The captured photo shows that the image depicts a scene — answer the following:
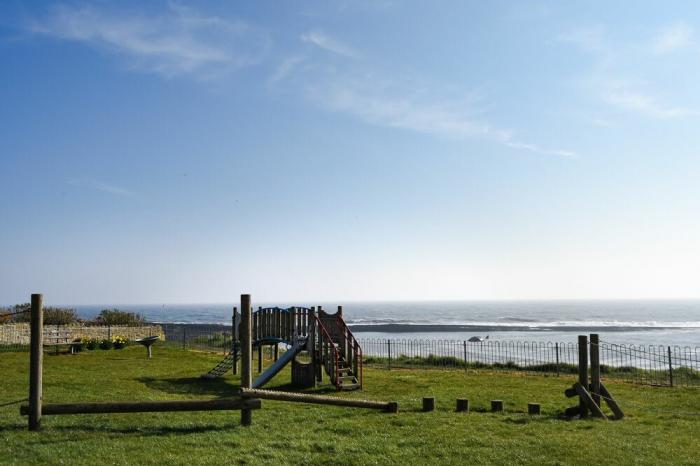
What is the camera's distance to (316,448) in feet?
31.4

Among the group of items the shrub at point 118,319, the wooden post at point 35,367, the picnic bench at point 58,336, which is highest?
the wooden post at point 35,367

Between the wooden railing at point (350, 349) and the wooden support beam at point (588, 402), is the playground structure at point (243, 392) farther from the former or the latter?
the wooden support beam at point (588, 402)

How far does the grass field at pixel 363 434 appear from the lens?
29.8ft

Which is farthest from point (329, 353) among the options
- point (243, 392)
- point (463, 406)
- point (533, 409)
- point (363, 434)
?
point (363, 434)

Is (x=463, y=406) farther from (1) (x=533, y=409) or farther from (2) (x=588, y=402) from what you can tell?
(2) (x=588, y=402)

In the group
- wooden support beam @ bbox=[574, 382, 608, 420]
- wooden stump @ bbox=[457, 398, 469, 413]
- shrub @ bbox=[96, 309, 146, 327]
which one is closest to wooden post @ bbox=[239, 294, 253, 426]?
wooden stump @ bbox=[457, 398, 469, 413]

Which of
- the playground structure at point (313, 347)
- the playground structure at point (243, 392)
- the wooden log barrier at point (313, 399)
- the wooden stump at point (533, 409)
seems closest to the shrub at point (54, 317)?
the playground structure at point (313, 347)

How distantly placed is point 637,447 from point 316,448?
5.19 m

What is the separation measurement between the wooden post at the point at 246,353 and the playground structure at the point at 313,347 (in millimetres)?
6603

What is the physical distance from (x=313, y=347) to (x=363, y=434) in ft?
31.1

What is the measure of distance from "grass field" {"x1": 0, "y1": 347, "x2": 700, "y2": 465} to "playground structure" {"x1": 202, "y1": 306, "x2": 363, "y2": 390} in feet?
6.62

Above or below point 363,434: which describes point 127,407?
above

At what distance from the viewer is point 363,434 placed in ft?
34.9

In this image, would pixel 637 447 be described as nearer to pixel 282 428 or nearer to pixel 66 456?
pixel 282 428
